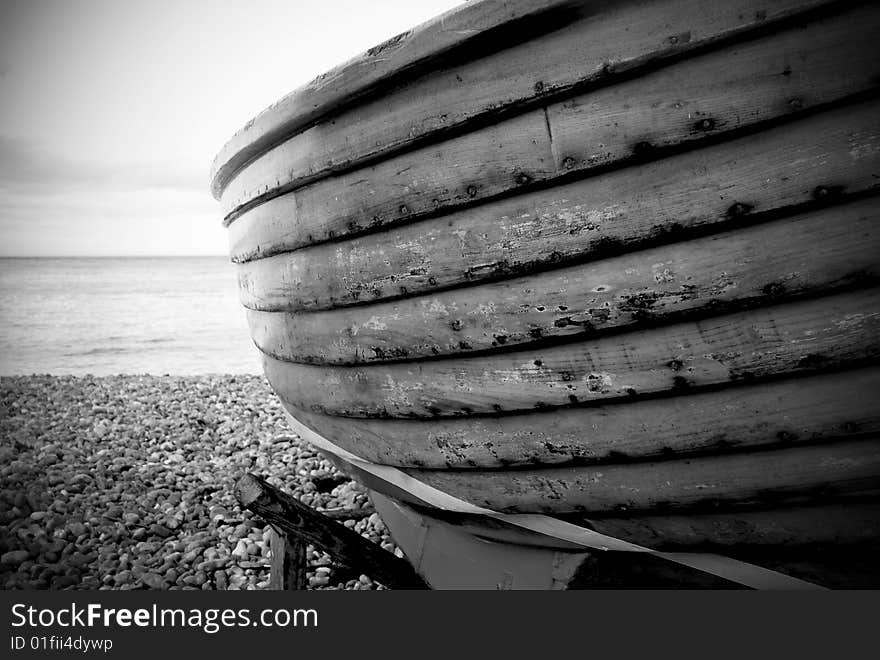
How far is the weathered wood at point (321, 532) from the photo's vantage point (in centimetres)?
202

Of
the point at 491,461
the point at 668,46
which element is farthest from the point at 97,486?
the point at 668,46

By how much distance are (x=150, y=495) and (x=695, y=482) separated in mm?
3363

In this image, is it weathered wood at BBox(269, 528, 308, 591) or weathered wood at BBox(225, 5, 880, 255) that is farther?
weathered wood at BBox(269, 528, 308, 591)

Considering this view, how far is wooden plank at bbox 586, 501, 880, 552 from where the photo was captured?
1272 mm

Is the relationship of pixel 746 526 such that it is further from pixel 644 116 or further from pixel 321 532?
pixel 321 532

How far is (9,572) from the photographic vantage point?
2.76m

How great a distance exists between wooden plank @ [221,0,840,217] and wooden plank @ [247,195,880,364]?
0.98 feet

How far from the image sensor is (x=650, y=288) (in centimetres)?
123

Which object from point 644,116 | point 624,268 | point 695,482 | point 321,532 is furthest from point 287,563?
point 644,116

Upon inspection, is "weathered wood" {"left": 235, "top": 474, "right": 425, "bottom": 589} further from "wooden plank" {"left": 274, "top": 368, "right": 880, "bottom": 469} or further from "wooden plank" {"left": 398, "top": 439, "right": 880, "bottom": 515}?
"wooden plank" {"left": 398, "top": 439, "right": 880, "bottom": 515}

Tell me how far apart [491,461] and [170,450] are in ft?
12.5

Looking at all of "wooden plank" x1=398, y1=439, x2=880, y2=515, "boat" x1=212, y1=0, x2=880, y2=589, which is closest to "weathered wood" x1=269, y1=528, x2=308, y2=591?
"boat" x1=212, y1=0, x2=880, y2=589

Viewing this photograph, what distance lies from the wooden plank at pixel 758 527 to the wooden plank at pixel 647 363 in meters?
0.35

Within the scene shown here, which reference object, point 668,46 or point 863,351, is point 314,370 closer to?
point 668,46
